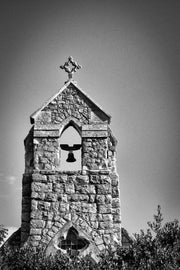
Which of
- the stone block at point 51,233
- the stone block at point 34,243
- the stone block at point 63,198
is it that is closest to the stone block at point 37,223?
the stone block at point 51,233

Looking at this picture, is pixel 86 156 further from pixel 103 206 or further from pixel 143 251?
pixel 143 251

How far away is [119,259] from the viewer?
29.1 ft

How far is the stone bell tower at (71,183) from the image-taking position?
1066cm

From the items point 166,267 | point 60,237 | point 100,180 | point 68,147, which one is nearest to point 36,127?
point 68,147

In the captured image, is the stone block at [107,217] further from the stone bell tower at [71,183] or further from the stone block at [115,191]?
the stone block at [115,191]

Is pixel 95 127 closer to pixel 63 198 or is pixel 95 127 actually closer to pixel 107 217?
pixel 63 198

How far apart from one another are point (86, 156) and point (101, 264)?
11.2ft

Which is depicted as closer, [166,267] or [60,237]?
[166,267]

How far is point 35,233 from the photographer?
1062 cm

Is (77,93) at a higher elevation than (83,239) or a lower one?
higher

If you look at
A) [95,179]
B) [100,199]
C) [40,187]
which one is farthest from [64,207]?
[95,179]

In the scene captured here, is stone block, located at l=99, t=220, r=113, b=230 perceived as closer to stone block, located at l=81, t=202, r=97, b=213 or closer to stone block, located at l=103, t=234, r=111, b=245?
stone block, located at l=103, t=234, r=111, b=245

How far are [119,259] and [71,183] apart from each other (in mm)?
2756

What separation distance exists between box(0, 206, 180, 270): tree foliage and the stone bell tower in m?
1.17
